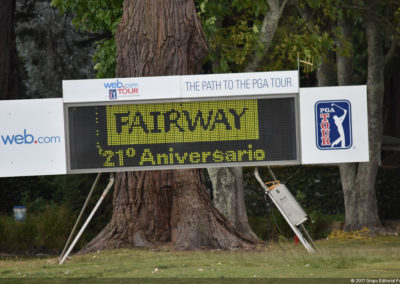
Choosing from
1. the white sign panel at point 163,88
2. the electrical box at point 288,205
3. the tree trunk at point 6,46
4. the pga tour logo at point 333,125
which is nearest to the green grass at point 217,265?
the electrical box at point 288,205

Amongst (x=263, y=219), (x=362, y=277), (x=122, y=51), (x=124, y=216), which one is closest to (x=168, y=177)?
(x=124, y=216)

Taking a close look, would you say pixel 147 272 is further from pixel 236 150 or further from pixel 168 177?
pixel 168 177

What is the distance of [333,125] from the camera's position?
41.5 feet

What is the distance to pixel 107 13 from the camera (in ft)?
64.4

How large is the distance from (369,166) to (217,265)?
10.5m

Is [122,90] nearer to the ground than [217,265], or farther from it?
farther from it

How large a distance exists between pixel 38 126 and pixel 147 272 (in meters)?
3.01

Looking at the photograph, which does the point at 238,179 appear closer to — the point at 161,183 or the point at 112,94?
the point at 161,183

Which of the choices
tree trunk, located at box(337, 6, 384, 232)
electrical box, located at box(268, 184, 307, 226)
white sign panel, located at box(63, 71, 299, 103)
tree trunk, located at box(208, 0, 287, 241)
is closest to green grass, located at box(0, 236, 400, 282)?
electrical box, located at box(268, 184, 307, 226)

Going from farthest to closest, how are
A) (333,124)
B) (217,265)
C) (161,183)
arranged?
(161,183)
(333,124)
(217,265)

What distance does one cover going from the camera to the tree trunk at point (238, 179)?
61.0 feet

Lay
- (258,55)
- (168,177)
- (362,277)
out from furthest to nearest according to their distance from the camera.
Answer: (258,55) < (168,177) < (362,277)

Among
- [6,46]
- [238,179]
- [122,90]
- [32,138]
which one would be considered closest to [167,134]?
[122,90]

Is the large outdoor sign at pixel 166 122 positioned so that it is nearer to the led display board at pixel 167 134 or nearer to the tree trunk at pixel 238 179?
the led display board at pixel 167 134
